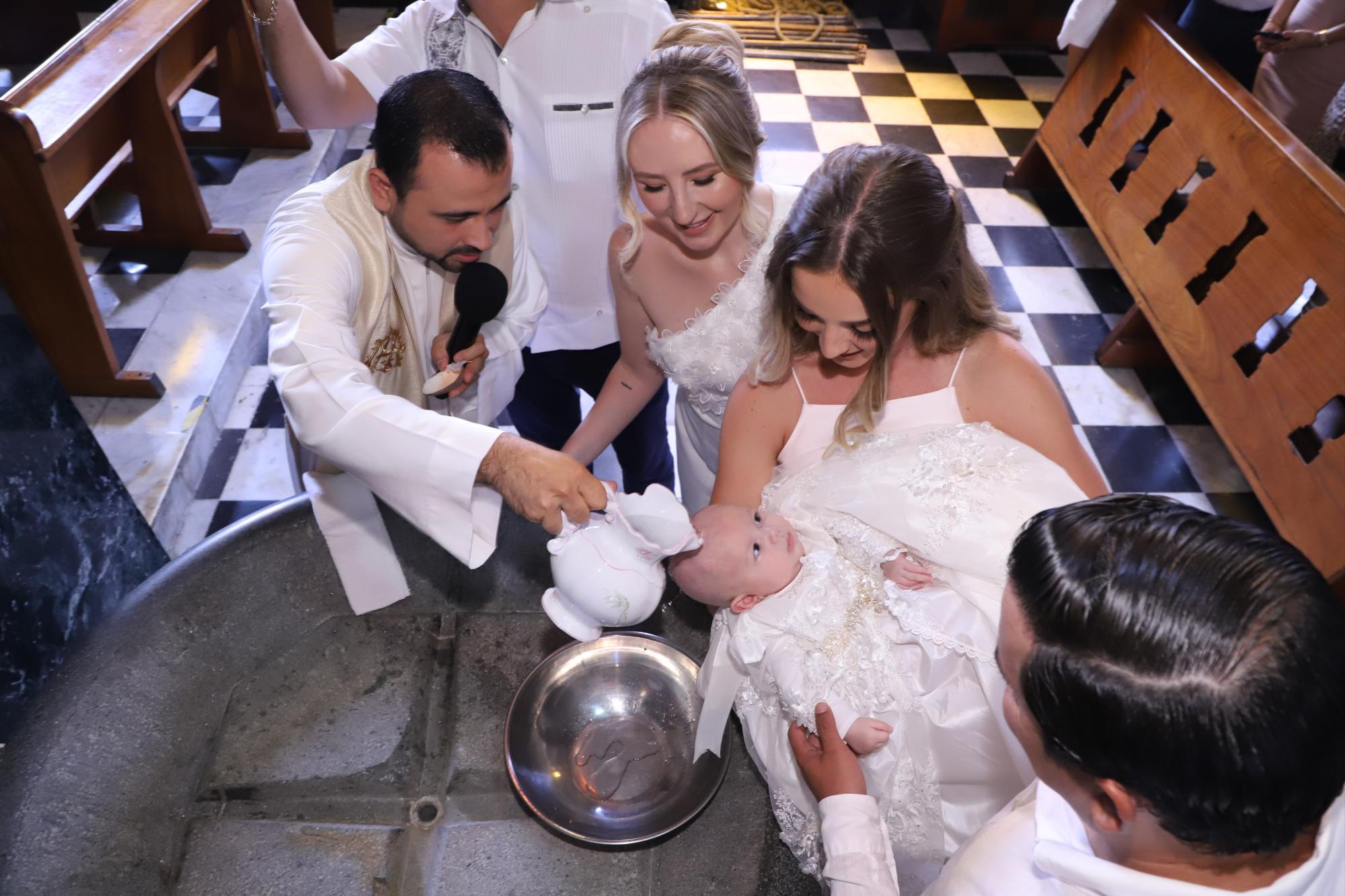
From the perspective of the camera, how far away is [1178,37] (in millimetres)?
4102

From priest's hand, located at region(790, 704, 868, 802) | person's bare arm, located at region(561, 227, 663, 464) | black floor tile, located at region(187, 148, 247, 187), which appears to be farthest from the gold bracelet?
black floor tile, located at region(187, 148, 247, 187)

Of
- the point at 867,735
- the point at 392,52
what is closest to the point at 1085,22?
the point at 392,52

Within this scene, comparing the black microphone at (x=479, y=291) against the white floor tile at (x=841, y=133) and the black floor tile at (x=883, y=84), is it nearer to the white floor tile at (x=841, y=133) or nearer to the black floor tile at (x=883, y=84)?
the white floor tile at (x=841, y=133)

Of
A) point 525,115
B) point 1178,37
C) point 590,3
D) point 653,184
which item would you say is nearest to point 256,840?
point 653,184

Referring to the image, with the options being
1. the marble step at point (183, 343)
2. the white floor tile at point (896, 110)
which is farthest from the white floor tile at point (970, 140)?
the marble step at point (183, 343)

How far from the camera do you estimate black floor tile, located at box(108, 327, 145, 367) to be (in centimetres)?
376

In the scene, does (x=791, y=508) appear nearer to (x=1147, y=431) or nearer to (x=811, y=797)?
(x=811, y=797)

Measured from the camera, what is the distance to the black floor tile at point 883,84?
5988 mm

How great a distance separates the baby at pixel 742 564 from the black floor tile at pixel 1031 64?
5534 millimetres

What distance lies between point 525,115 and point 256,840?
1858mm

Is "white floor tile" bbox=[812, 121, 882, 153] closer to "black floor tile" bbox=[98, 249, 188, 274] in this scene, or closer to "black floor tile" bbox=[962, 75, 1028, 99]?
"black floor tile" bbox=[962, 75, 1028, 99]

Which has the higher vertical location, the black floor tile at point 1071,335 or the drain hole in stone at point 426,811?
the drain hole in stone at point 426,811

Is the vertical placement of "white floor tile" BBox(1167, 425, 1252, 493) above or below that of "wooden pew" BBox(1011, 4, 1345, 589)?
below

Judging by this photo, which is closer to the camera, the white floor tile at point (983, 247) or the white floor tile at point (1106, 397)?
the white floor tile at point (1106, 397)
